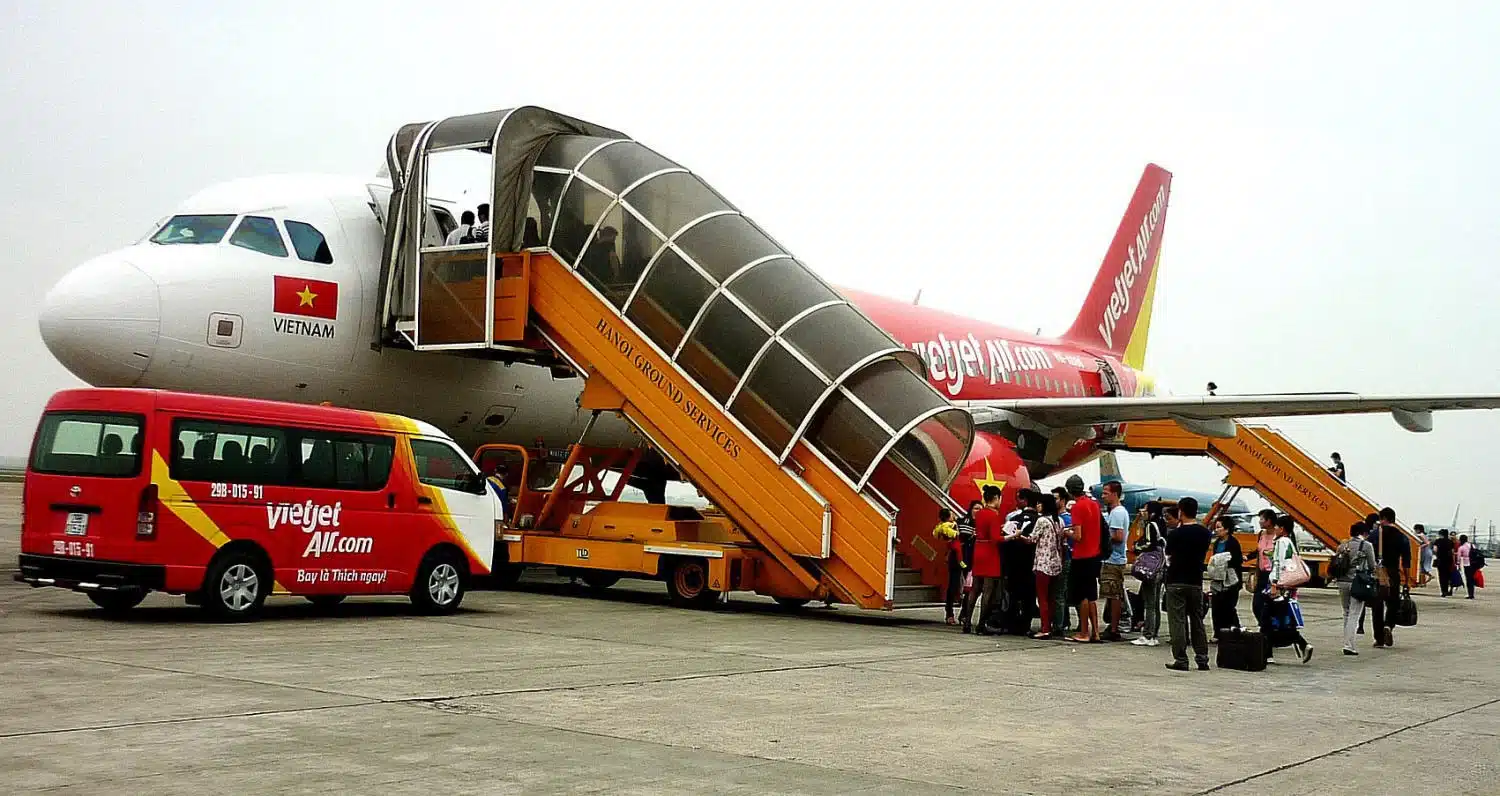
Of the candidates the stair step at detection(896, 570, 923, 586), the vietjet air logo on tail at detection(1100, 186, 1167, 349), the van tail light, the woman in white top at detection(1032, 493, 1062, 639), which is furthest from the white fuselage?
the vietjet air logo on tail at detection(1100, 186, 1167, 349)

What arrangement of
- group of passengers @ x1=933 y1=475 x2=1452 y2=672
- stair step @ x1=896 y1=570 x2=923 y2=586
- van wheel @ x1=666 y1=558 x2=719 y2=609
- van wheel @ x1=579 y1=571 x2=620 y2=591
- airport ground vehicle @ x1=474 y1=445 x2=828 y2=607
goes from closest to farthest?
group of passengers @ x1=933 y1=475 x2=1452 y2=672 → stair step @ x1=896 y1=570 x2=923 y2=586 → airport ground vehicle @ x1=474 y1=445 x2=828 y2=607 → van wheel @ x1=666 y1=558 x2=719 y2=609 → van wheel @ x1=579 y1=571 x2=620 y2=591

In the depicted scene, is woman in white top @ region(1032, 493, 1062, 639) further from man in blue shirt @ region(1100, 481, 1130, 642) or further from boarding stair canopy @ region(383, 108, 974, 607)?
boarding stair canopy @ region(383, 108, 974, 607)

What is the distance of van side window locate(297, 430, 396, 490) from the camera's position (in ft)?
40.7

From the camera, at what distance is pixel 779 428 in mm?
14656

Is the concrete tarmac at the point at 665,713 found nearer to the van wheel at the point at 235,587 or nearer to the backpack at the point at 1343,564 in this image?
the van wheel at the point at 235,587

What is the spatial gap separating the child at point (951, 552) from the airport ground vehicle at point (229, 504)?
5.13 metres

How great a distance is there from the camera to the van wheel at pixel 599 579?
1767 centimetres

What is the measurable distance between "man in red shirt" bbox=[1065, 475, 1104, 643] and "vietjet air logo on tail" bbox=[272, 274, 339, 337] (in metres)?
8.11

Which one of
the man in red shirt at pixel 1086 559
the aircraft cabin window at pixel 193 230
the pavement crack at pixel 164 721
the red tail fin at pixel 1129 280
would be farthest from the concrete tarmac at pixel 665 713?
the red tail fin at pixel 1129 280

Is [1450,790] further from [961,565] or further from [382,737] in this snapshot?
[961,565]

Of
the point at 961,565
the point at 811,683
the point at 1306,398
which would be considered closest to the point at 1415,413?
the point at 1306,398

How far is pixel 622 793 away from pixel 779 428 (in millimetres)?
9147

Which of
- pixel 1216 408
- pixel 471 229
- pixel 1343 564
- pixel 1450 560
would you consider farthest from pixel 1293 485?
pixel 471 229

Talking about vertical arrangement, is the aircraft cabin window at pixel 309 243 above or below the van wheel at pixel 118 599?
above
